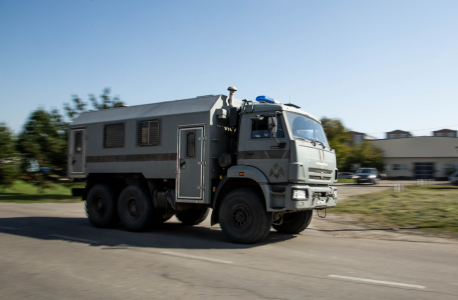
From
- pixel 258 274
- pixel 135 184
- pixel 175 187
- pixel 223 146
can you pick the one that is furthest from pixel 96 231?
pixel 258 274

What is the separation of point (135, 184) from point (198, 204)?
202 centimetres

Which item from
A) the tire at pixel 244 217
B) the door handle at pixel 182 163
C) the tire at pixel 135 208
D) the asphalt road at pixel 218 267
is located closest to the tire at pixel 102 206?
the tire at pixel 135 208

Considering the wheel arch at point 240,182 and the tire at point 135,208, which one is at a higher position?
the wheel arch at point 240,182

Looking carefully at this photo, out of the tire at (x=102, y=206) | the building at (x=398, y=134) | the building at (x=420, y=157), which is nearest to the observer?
the tire at (x=102, y=206)

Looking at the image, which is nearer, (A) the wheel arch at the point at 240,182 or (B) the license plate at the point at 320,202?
(A) the wheel arch at the point at 240,182

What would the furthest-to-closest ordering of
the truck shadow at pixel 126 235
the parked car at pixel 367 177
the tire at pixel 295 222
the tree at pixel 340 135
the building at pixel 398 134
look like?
the building at pixel 398 134 → the tree at pixel 340 135 → the parked car at pixel 367 177 → the tire at pixel 295 222 → the truck shadow at pixel 126 235

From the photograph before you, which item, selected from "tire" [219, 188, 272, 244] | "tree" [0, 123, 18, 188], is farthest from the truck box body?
"tree" [0, 123, 18, 188]

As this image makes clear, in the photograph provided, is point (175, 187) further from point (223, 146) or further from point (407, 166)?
point (407, 166)

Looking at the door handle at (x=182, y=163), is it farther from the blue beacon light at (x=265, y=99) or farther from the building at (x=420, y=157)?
the building at (x=420, y=157)

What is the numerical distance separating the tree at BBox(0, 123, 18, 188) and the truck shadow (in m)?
14.0

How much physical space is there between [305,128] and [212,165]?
2240 mm

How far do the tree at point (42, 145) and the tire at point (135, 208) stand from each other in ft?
50.9

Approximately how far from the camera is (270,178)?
7.65 m

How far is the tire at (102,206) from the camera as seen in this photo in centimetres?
1037
